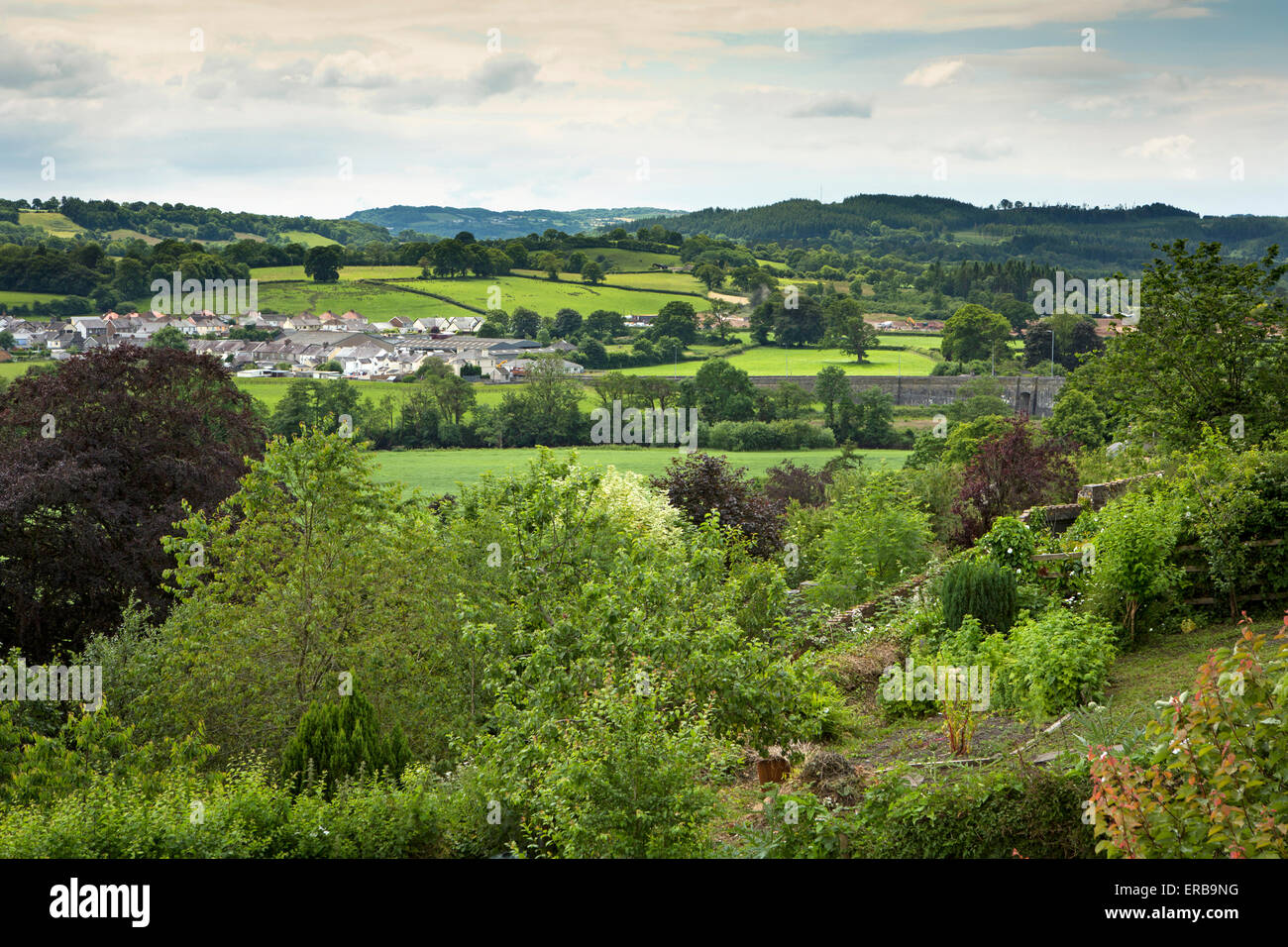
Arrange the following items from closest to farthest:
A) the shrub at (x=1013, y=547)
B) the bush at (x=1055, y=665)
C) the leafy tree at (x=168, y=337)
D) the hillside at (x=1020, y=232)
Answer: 1. the bush at (x=1055, y=665)
2. the shrub at (x=1013, y=547)
3. the leafy tree at (x=168, y=337)
4. the hillside at (x=1020, y=232)

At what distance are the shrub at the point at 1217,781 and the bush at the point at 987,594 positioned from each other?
300 inches

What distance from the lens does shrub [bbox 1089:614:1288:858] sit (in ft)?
15.5

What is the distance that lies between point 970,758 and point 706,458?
57.0ft

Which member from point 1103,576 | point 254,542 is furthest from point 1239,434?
point 254,542

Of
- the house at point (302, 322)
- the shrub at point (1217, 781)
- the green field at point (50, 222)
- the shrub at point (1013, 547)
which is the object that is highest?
the green field at point (50, 222)

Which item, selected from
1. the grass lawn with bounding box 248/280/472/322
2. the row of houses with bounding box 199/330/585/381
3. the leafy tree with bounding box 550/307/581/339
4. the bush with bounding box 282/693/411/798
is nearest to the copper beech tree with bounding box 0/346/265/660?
the bush with bounding box 282/693/411/798

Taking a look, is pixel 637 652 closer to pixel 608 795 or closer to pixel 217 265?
pixel 608 795

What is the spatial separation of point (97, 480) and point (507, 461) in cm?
4813

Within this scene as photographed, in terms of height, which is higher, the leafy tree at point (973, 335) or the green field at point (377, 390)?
the leafy tree at point (973, 335)

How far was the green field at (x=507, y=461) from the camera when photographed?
194 feet

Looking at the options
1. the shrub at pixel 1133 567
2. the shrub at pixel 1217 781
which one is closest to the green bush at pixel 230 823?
the shrub at pixel 1217 781

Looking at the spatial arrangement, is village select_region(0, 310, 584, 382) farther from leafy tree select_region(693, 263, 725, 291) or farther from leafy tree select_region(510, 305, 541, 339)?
leafy tree select_region(693, 263, 725, 291)

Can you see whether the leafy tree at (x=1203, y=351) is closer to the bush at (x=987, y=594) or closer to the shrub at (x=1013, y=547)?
the shrub at (x=1013, y=547)

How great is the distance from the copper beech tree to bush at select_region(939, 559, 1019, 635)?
10.6m
